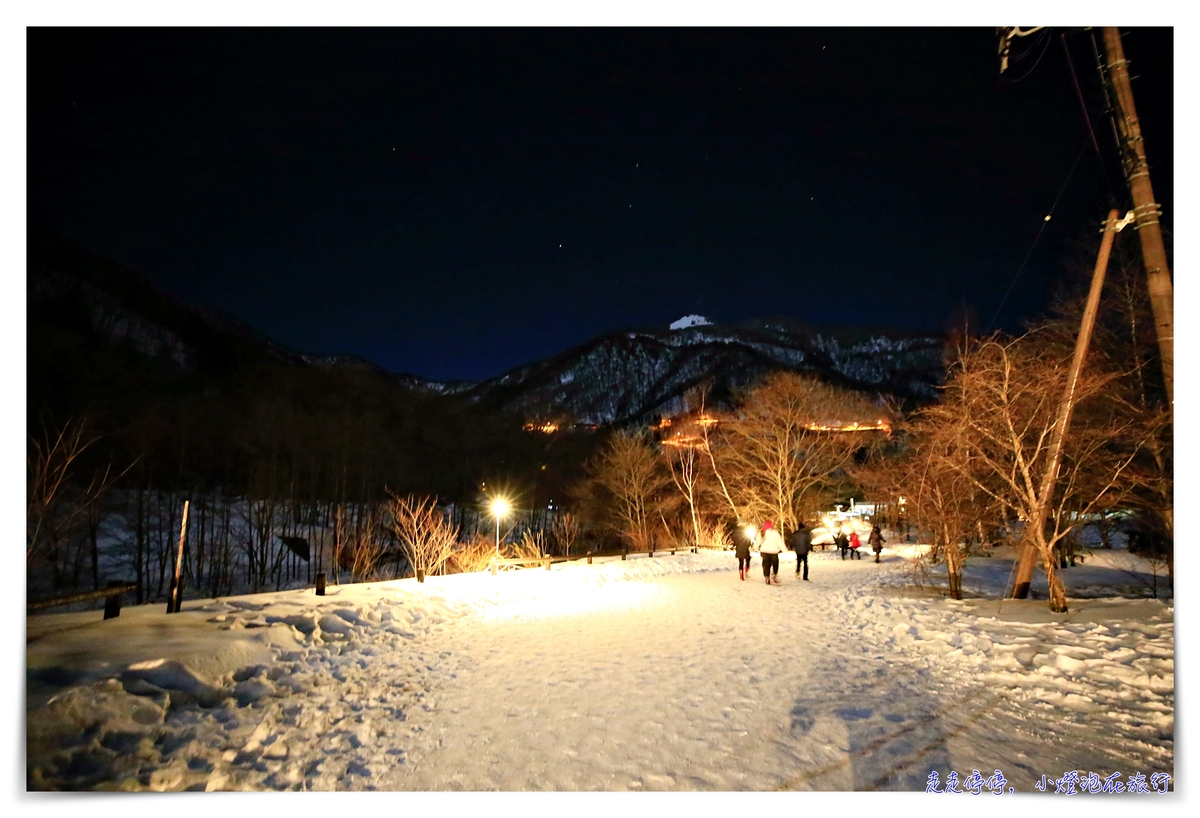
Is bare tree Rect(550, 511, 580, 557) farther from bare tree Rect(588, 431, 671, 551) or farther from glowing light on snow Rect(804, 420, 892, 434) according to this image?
glowing light on snow Rect(804, 420, 892, 434)

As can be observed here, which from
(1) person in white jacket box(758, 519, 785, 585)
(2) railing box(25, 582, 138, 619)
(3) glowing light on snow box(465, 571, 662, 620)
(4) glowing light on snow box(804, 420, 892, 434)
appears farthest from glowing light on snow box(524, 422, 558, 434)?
(2) railing box(25, 582, 138, 619)

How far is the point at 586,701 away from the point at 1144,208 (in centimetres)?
710

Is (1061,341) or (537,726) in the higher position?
(1061,341)

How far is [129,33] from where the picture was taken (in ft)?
16.5

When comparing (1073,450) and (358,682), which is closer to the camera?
(358,682)

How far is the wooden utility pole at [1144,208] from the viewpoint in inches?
196

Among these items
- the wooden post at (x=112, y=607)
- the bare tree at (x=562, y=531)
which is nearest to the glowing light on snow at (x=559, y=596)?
the wooden post at (x=112, y=607)

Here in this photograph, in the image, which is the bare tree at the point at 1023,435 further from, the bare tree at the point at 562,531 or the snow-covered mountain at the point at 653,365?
the snow-covered mountain at the point at 653,365

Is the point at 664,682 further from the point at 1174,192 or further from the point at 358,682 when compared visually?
the point at 1174,192

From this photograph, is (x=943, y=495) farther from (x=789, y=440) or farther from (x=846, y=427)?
(x=846, y=427)

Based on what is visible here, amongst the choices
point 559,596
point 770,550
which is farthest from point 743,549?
point 559,596

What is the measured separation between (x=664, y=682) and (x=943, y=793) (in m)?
2.34

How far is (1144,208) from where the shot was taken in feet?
17.5

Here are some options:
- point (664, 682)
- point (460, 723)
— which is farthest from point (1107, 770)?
point (460, 723)
